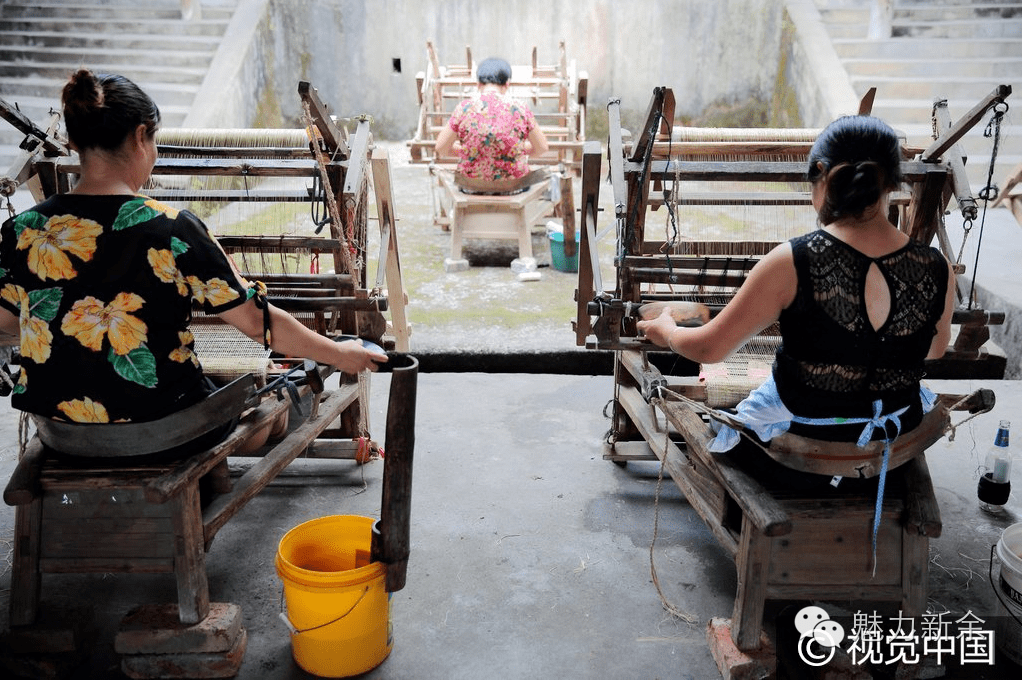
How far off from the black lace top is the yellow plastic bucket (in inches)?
51.8

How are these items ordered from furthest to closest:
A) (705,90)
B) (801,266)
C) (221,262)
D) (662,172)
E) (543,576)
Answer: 1. (705,90)
2. (662,172)
3. (543,576)
4. (221,262)
5. (801,266)

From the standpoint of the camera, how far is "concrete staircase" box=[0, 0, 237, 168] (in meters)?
10.0

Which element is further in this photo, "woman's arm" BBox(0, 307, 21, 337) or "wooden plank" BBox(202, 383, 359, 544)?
"wooden plank" BBox(202, 383, 359, 544)

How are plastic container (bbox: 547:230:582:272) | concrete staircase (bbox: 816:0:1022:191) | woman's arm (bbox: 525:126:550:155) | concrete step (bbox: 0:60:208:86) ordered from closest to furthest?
1. plastic container (bbox: 547:230:582:272)
2. woman's arm (bbox: 525:126:550:155)
3. concrete staircase (bbox: 816:0:1022:191)
4. concrete step (bbox: 0:60:208:86)

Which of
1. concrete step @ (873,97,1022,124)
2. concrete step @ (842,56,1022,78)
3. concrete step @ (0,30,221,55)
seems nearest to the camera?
concrete step @ (873,97,1022,124)

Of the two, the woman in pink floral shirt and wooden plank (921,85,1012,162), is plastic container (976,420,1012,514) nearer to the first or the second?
wooden plank (921,85,1012,162)

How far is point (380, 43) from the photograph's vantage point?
Result: 12.5 metres

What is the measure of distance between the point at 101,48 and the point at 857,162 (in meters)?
10.6

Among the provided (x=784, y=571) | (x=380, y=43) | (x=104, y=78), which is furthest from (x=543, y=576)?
(x=380, y=43)

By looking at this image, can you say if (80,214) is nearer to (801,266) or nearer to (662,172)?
(801,266)

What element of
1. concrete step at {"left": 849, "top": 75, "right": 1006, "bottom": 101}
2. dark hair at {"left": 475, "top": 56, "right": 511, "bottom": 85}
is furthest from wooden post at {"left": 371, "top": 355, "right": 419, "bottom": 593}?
concrete step at {"left": 849, "top": 75, "right": 1006, "bottom": 101}

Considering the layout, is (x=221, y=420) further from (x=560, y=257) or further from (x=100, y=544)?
(x=560, y=257)

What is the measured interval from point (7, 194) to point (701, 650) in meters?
2.95

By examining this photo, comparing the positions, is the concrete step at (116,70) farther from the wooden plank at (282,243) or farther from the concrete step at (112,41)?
the wooden plank at (282,243)
